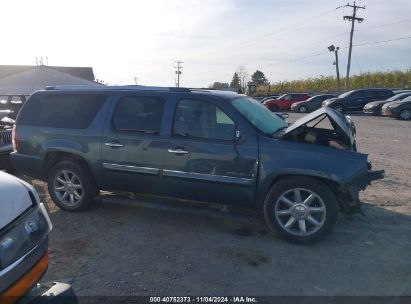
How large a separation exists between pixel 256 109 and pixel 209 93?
0.73 meters

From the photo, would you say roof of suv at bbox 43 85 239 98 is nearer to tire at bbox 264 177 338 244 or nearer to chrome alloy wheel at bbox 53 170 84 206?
chrome alloy wheel at bbox 53 170 84 206

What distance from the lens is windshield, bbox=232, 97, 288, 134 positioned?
4.92m

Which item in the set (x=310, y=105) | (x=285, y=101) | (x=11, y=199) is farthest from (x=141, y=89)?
(x=285, y=101)

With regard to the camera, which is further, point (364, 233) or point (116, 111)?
point (116, 111)

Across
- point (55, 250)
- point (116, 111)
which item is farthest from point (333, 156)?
point (55, 250)

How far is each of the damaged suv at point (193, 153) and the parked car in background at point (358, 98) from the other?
82.5ft

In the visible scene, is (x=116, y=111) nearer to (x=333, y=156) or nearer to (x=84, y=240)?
(x=84, y=240)

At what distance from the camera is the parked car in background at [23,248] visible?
197 cm

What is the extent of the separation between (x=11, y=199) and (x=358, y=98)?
1177 inches

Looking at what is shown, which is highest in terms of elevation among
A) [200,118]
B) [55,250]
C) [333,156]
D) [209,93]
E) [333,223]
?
[209,93]

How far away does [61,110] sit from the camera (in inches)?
224

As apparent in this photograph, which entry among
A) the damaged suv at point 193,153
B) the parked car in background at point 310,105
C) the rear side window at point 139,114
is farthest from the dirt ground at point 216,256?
the parked car in background at point 310,105

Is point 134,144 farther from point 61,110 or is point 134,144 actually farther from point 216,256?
point 216,256

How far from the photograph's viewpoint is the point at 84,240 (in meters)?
4.71
